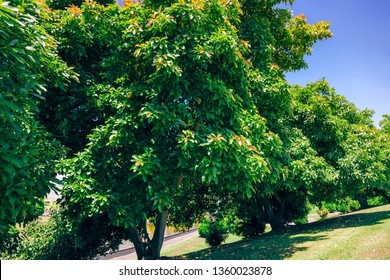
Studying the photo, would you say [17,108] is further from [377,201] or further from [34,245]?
[377,201]

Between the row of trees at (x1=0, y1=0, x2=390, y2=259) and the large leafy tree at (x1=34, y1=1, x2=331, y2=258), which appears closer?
the row of trees at (x1=0, y1=0, x2=390, y2=259)

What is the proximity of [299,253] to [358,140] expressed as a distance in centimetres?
1093

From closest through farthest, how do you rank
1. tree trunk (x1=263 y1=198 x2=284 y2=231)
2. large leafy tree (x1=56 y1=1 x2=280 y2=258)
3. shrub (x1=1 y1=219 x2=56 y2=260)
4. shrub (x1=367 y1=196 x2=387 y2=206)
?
1. large leafy tree (x1=56 y1=1 x2=280 y2=258)
2. shrub (x1=1 y1=219 x2=56 y2=260)
3. tree trunk (x1=263 y1=198 x2=284 y2=231)
4. shrub (x1=367 y1=196 x2=387 y2=206)

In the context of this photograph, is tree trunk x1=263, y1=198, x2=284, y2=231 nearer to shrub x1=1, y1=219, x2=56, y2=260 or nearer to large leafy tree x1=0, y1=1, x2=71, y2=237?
shrub x1=1, y1=219, x2=56, y2=260

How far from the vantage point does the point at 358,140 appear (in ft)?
58.9

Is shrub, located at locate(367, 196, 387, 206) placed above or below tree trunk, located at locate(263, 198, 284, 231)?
below

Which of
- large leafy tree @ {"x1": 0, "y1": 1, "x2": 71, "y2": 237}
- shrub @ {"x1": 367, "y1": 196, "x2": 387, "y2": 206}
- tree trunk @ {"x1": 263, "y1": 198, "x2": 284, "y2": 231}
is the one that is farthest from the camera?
shrub @ {"x1": 367, "y1": 196, "x2": 387, "y2": 206}

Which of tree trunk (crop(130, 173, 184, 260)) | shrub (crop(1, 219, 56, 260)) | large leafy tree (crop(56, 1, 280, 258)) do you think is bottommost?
tree trunk (crop(130, 173, 184, 260))

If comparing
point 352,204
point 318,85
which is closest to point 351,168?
point 318,85

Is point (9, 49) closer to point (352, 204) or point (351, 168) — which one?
point (351, 168)

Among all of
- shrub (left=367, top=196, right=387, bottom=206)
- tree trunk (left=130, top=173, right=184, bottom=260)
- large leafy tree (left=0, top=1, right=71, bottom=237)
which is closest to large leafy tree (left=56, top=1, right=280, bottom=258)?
large leafy tree (left=0, top=1, right=71, bottom=237)

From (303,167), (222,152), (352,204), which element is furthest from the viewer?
(352,204)

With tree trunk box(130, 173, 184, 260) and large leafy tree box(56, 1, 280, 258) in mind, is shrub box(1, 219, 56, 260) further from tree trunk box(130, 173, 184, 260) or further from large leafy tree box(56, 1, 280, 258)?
large leafy tree box(56, 1, 280, 258)

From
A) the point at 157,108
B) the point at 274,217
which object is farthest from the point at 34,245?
the point at 274,217
